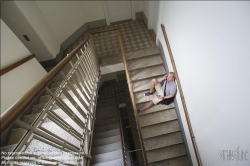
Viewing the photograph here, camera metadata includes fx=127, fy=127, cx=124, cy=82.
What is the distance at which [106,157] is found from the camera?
11.7ft

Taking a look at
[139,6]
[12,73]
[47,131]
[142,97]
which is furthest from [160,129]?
[139,6]

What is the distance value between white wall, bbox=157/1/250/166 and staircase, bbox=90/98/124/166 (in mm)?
2174

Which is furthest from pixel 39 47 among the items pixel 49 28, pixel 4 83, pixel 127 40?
pixel 127 40

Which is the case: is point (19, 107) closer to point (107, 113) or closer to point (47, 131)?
point (47, 131)

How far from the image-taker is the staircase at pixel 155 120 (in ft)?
11.1

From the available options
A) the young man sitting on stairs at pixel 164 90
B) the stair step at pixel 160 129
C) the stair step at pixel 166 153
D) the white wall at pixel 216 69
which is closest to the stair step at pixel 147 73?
the young man sitting on stairs at pixel 164 90

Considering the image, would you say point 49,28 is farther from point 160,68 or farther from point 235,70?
point 235,70

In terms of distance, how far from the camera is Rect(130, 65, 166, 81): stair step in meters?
3.92

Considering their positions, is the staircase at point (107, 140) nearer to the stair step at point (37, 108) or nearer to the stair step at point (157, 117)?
the stair step at point (157, 117)

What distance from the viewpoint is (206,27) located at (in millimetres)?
1635

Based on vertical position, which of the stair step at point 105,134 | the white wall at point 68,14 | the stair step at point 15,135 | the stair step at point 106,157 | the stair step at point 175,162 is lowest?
the stair step at point 175,162

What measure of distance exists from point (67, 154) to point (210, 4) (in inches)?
99.3

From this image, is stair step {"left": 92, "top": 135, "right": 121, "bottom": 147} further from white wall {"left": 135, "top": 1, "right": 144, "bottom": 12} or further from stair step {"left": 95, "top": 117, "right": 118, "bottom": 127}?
white wall {"left": 135, "top": 1, "right": 144, "bottom": 12}

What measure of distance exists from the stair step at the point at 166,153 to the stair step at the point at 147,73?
2075 mm
